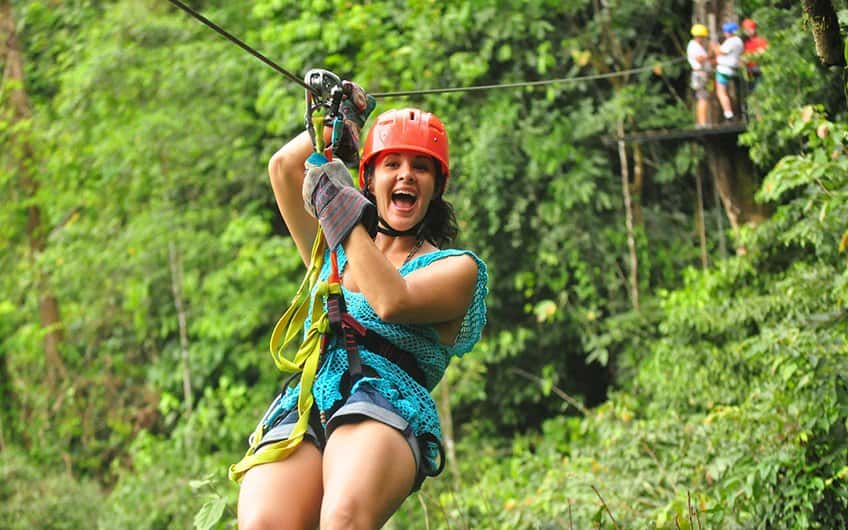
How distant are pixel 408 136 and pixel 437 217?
9.9 inches

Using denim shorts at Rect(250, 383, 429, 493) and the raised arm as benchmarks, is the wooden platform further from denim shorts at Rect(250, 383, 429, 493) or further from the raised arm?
denim shorts at Rect(250, 383, 429, 493)

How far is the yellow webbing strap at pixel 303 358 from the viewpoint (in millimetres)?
2381

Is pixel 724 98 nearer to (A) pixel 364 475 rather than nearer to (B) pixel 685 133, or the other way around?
(B) pixel 685 133

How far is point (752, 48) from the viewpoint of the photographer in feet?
22.1

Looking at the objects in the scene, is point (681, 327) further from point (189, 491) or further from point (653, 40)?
point (189, 491)

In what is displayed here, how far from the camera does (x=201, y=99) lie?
30.5 ft

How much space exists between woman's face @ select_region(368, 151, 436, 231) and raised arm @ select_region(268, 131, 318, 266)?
0.23 metres

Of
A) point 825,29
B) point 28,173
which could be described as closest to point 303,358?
point 825,29

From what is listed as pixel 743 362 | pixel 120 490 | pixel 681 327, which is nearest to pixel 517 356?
pixel 681 327

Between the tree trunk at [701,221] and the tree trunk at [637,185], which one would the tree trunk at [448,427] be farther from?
the tree trunk at [701,221]

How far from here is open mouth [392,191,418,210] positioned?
2.62 m

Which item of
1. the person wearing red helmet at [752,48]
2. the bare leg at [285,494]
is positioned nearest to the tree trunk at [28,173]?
Result: the person wearing red helmet at [752,48]

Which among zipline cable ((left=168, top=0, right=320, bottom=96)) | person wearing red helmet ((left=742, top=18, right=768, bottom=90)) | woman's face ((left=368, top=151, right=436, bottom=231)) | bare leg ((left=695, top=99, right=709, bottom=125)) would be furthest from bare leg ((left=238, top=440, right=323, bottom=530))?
bare leg ((left=695, top=99, right=709, bottom=125))

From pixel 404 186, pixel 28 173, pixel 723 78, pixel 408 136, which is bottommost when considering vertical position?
pixel 404 186
